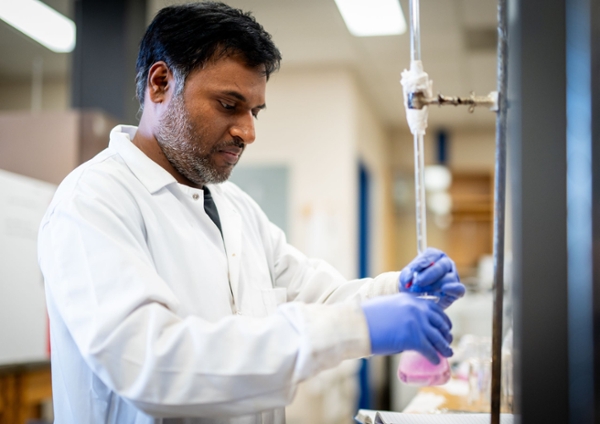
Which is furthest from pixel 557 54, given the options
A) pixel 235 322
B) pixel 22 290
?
pixel 22 290

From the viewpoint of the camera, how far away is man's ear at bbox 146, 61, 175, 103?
117cm

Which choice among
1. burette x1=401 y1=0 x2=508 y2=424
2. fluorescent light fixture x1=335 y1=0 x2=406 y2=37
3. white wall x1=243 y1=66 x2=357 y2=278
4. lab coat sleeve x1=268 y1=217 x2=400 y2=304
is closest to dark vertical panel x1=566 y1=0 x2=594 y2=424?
burette x1=401 y1=0 x2=508 y2=424

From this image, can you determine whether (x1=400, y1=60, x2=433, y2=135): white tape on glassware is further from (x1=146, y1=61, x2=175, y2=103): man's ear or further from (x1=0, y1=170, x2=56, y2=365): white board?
(x1=0, y1=170, x2=56, y2=365): white board

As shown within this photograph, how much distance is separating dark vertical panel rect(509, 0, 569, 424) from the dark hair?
2.08 feet

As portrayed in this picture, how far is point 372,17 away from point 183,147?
2529 millimetres

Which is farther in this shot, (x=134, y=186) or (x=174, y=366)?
(x=134, y=186)

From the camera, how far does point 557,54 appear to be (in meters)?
0.59

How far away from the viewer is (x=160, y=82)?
1.18 m

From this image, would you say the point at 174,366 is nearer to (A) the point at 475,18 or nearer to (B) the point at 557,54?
(B) the point at 557,54

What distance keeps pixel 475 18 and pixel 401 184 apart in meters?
3.31

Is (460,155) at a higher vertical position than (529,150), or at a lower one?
higher

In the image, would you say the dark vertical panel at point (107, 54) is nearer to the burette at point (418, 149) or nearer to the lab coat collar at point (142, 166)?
the lab coat collar at point (142, 166)

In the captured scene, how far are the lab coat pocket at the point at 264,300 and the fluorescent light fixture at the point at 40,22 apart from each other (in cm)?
242

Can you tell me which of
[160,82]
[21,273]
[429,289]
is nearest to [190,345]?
[429,289]
